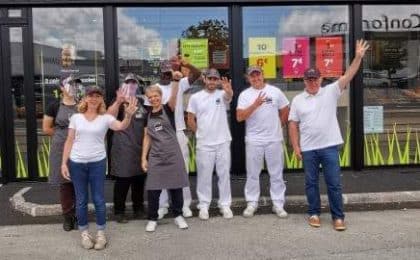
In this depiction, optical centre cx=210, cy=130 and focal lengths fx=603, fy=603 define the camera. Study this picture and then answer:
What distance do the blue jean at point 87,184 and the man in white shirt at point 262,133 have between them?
1.79 metres

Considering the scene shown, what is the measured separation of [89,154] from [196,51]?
3.41 m

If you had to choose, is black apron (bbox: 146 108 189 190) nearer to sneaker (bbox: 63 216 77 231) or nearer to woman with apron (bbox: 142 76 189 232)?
woman with apron (bbox: 142 76 189 232)

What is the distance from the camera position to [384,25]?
916 cm

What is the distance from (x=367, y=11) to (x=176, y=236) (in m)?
4.86

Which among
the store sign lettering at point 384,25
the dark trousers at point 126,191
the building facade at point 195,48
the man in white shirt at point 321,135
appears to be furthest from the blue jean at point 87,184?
the store sign lettering at point 384,25

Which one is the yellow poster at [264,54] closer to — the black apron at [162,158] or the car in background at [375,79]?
the car in background at [375,79]

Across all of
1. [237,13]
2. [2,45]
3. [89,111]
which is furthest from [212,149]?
[2,45]

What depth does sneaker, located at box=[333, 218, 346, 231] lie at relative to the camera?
6.37 meters

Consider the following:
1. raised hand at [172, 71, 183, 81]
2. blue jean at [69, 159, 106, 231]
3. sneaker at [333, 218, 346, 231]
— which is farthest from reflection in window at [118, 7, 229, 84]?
sneaker at [333, 218, 346, 231]

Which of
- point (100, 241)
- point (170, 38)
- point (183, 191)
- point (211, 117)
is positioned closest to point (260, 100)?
point (211, 117)

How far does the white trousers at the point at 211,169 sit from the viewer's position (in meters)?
6.91

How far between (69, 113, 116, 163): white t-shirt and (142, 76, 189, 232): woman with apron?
65cm

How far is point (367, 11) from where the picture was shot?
909cm

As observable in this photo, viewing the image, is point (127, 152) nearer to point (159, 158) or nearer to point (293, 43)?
point (159, 158)
